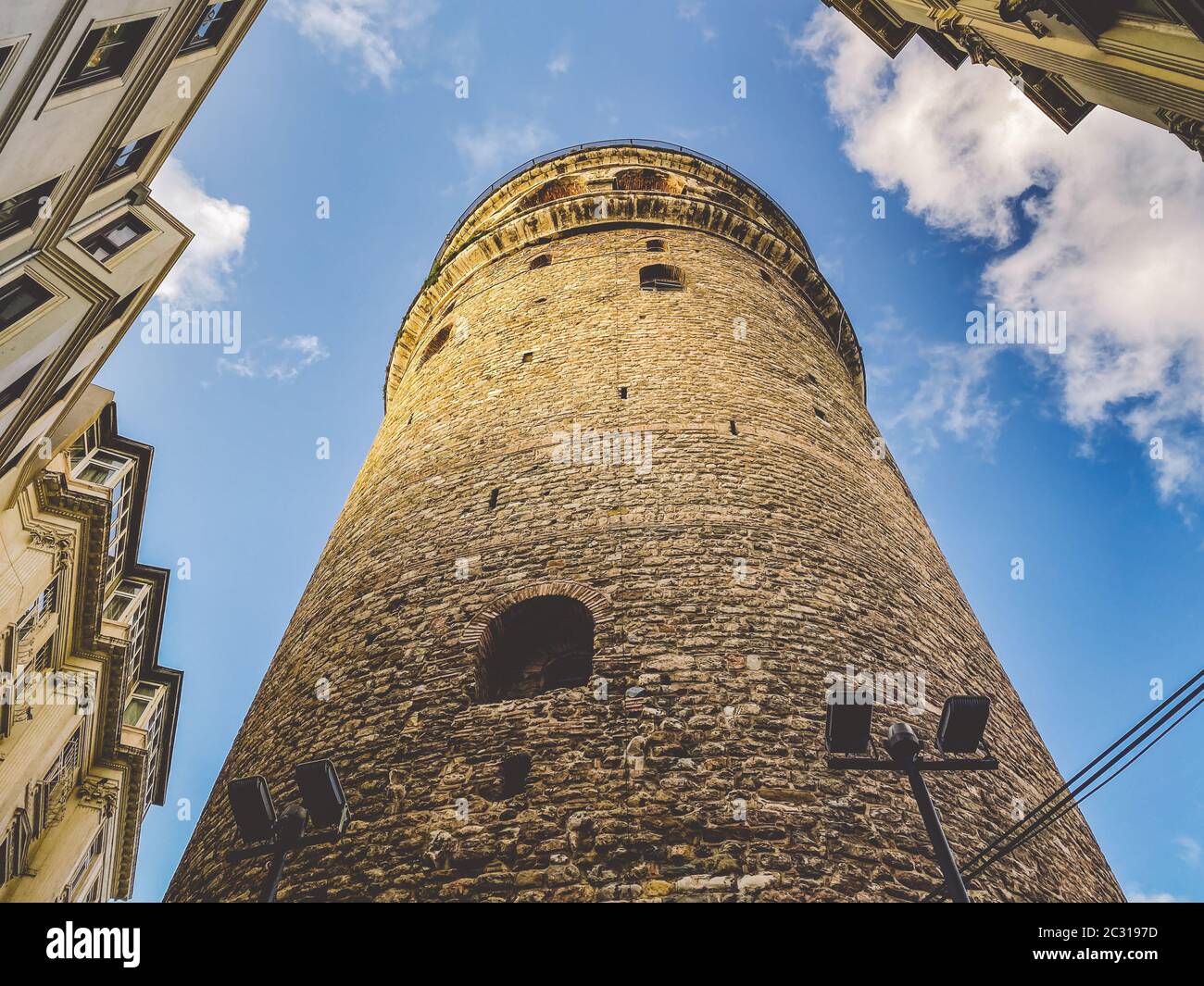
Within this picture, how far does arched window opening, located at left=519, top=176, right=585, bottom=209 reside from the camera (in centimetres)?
1343

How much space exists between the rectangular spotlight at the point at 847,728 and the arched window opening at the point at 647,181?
11248 millimetres

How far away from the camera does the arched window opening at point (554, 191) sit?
13430 mm

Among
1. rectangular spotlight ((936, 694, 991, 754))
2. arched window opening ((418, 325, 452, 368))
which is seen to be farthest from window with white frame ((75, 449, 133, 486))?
rectangular spotlight ((936, 694, 991, 754))

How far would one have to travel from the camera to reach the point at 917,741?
391 cm

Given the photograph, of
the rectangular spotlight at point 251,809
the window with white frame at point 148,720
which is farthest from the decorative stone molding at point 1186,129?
the window with white frame at point 148,720

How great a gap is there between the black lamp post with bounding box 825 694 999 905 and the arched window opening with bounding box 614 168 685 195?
11.3 m

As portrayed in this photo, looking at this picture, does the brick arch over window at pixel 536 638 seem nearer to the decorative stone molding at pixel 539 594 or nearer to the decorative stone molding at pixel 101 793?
the decorative stone molding at pixel 539 594

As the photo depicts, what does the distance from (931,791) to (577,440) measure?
14.1 feet

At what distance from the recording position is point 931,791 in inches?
191

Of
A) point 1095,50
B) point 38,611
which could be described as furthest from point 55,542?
point 1095,50

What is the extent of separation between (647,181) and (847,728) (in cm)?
1167

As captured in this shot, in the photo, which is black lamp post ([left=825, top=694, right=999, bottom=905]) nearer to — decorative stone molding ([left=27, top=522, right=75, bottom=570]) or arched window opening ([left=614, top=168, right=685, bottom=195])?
decorative stone molding ([left=27, top=522, right=75, bottom=570])

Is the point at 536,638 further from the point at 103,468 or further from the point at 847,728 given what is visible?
the point at 103,468

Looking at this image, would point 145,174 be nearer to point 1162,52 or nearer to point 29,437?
point 29,437
